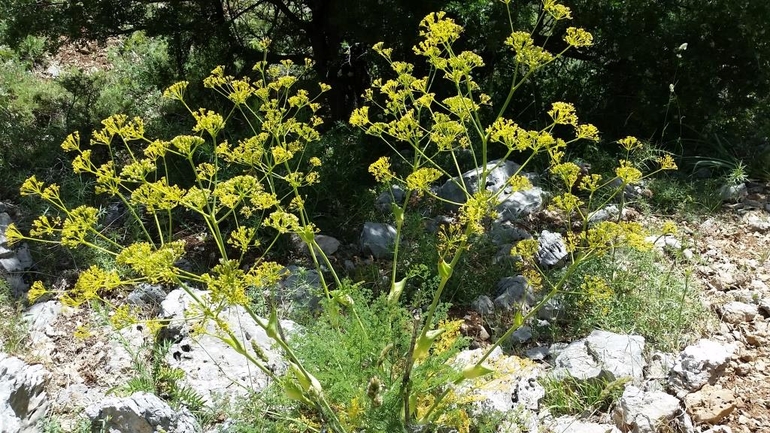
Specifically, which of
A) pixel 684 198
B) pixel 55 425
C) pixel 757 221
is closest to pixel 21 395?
pixel 55 425

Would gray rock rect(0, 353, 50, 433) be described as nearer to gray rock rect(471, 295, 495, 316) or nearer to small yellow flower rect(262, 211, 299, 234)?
small yellow flower rect(262, 211, 299, 234)

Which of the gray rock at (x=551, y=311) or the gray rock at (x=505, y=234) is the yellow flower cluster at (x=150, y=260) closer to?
the gray rock at (x=551, y=311)

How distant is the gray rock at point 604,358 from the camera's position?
322cm

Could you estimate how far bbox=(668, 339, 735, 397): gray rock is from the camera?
3.21 m

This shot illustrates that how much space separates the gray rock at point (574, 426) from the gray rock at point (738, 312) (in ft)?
3.84

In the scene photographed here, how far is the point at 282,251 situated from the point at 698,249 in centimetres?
260

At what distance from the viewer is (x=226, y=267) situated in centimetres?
221

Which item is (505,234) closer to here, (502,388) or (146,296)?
(502,388)

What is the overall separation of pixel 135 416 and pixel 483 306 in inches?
74.6

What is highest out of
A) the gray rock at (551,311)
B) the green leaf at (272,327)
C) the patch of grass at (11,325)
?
the green leaf at (272,327)

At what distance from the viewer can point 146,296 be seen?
394 centimetres

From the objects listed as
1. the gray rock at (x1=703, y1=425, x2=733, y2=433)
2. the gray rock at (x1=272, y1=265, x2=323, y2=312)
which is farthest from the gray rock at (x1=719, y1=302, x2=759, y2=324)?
the gray rock at (x1=272, y1=265, x2=323, y2=312)

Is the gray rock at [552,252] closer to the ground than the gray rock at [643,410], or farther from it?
farther from it

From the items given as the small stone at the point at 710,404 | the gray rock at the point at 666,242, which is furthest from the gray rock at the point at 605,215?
the small stone at the point at 710,404
